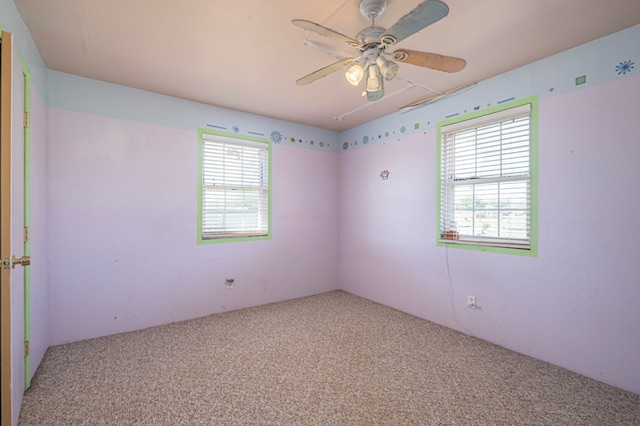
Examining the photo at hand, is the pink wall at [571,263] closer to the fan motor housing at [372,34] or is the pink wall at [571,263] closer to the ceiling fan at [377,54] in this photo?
the ceiling fan at [377,54]

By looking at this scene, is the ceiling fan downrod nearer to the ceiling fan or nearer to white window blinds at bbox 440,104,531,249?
the ceiling fan

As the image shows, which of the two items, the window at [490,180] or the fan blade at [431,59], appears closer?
the fan blade at [431,59]

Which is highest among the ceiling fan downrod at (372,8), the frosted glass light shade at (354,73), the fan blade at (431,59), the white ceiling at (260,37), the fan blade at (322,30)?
the white ceiling at (260,37)

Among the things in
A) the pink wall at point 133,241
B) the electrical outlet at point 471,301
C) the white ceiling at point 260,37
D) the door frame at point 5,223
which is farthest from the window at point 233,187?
the electrical outlet at point 471,301

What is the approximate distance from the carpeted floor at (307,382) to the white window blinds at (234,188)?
1.24m

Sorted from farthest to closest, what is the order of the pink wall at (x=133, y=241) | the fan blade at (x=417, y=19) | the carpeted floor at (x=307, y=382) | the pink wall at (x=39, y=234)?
1. the pink wall at (x=133, y=241)
2. the pink wall at (x=39, y=234)
3. the carpeted floor at (x=307, y=382)
4. the fan blade at (x=417, y=19)

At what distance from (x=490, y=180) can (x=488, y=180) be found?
19 millimetres

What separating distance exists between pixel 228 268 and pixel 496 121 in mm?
3307

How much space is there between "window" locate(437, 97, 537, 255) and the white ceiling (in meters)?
0.46

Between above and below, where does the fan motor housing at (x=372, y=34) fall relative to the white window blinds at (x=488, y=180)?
above

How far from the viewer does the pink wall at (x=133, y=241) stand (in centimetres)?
276

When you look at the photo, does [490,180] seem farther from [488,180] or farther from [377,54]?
[377,54]

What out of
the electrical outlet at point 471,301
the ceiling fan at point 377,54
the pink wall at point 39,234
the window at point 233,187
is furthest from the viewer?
the window at point 233,187

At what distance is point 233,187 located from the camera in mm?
3777
